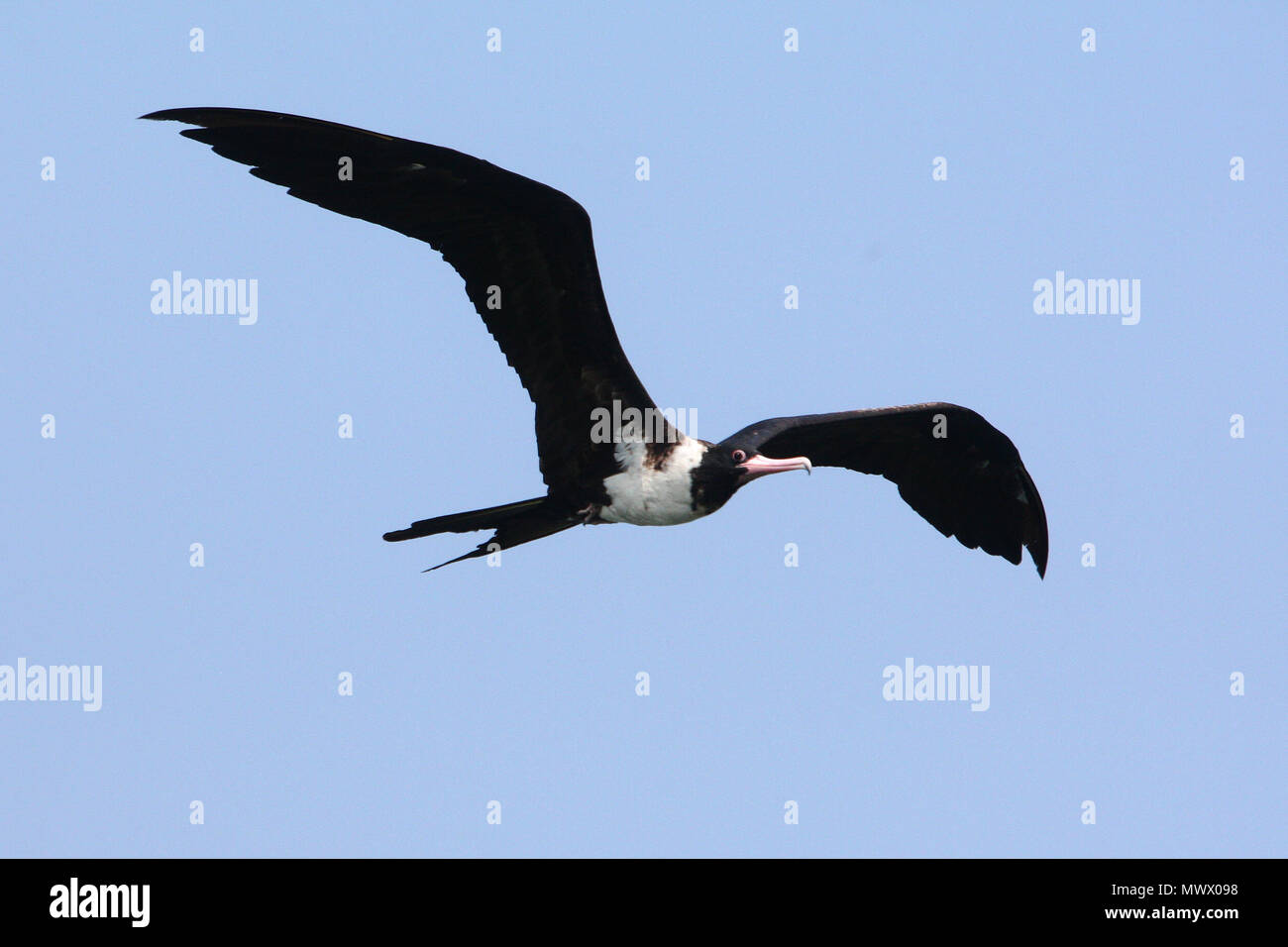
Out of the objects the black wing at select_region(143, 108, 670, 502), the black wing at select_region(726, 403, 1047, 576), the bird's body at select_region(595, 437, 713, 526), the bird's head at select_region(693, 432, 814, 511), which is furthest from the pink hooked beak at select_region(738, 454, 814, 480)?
the black wing at select_region(726, 403, 1047, 576)

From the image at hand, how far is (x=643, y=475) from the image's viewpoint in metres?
9.88

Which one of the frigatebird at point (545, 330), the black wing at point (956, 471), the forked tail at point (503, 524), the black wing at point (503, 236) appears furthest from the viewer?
the black wing at point (956, 471)

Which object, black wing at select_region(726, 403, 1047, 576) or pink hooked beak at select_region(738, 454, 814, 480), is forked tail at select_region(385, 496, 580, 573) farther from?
black wing at select_region(726, 403, 1047, 576)

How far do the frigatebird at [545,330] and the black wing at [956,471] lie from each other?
44 millimetres

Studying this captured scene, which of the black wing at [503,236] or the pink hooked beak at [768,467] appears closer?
the black wing at [503,236]

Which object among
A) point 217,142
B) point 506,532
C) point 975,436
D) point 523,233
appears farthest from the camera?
point 975,436

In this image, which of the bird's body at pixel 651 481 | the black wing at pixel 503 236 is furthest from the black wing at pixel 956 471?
the black wing at pixel 503 236

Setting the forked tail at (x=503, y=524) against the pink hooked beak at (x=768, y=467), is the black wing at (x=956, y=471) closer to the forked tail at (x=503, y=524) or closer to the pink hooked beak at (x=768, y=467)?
the pink hooked beak at (x=768, y=467)

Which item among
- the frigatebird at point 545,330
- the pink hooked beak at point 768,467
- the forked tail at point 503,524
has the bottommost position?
the forked tail at point 503,524

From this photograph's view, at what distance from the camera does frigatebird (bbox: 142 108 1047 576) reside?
872cm

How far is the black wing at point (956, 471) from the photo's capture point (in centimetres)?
1130

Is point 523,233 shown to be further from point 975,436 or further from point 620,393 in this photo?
point 975,436

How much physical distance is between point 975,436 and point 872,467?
72 cm
